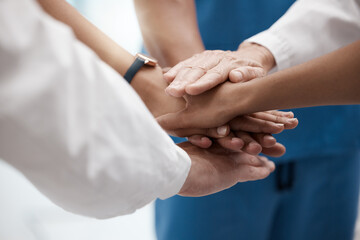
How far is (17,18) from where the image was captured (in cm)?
54

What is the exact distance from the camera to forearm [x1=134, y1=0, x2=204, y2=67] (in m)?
1.16

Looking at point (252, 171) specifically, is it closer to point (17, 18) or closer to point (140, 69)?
point (140, 69)

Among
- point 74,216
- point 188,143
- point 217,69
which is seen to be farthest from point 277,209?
point 74,216

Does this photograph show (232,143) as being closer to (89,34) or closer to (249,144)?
(249,144)

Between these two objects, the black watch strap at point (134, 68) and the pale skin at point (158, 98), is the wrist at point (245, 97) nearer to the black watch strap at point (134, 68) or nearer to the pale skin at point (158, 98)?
the pale skin at point (158, 98)

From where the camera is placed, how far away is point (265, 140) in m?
0.97

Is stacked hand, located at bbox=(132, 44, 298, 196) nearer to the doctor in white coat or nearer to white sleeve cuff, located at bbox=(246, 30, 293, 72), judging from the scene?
white sleeve cuff, located at bbox=(246, 30, 293, 72)

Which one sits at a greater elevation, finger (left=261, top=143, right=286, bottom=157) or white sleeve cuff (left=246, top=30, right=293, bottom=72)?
white sleeve cuff (left=246, top=30, right=293, bottom=72)

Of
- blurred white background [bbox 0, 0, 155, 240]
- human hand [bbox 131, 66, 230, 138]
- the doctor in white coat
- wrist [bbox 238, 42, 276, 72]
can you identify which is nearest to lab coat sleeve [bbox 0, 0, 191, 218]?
the doctor in white coat

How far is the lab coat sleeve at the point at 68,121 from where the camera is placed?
530mm

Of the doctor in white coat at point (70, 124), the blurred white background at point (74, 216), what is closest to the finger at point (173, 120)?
the doctor in white coat at point (70, 124)

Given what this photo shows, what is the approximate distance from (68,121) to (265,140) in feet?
1.76

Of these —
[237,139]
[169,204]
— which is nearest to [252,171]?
[237,139]

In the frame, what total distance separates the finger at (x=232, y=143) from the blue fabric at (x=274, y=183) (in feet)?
0.76
